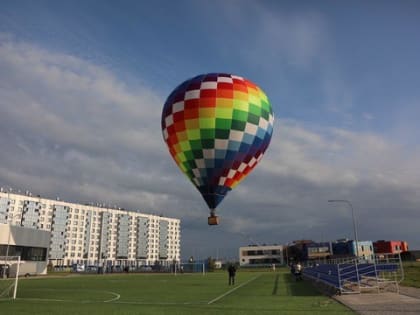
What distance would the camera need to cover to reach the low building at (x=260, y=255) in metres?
158

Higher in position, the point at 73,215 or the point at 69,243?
the point at 73,215

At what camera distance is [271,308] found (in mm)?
16156

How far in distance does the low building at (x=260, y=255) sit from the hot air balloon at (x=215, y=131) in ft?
453

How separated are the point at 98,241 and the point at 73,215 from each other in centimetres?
1617

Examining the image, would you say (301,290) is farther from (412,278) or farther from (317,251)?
(317,251)

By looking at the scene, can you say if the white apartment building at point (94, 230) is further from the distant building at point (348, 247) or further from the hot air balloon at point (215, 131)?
the hot air balloon at point (215, 131)

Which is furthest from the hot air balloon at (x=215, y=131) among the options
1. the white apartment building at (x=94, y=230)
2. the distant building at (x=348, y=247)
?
the distant building at (x=348, y=247)

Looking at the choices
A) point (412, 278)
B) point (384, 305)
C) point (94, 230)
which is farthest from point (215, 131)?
point (94, 230)

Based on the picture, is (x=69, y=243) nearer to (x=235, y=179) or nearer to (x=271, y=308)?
(x=235, y=179)

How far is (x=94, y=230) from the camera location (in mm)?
155750

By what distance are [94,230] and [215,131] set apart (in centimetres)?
14135

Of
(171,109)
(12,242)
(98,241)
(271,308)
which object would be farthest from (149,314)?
(98,241)

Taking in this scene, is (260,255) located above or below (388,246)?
below

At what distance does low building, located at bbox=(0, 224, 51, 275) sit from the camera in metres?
68.6
